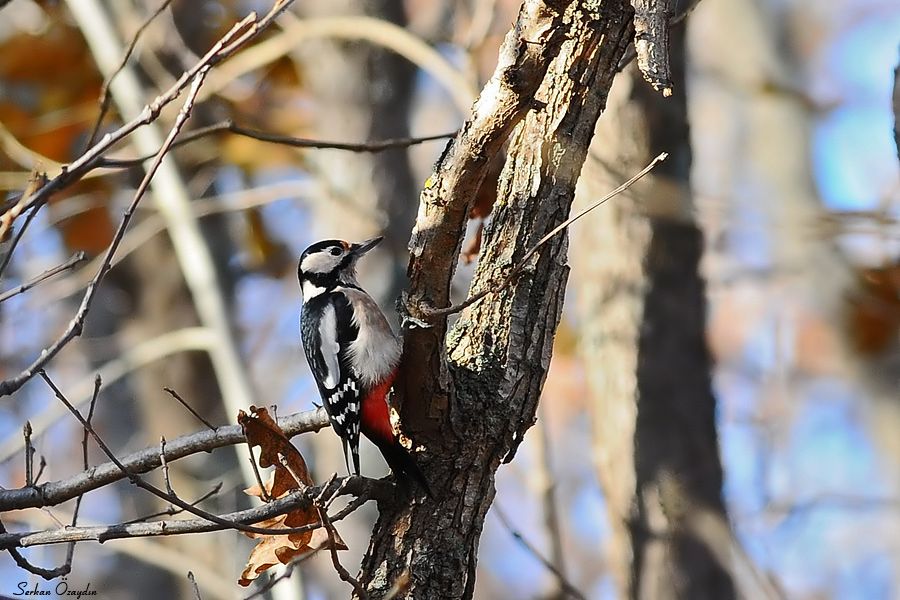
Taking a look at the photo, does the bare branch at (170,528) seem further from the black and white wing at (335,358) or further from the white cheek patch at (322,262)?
the white cheek patch at (322,262)

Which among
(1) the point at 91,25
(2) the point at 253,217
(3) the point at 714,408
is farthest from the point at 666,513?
(1) the point at 91,25

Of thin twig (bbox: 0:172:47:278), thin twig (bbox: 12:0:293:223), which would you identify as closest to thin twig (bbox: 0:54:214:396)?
thin twig (bbox: 12:0:293:223)

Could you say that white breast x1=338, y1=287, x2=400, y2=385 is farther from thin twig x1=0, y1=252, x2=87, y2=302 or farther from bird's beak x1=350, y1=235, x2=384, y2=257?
thin twig x1=0, y1=252, x2=87, y2=302

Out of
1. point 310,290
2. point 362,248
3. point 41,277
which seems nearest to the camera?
point 41,277

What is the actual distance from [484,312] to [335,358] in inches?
44.3

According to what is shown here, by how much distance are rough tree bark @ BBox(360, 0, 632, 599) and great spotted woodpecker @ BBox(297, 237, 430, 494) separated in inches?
5.6

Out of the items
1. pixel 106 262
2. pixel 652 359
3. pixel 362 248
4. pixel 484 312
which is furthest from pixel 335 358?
pixel 652 359

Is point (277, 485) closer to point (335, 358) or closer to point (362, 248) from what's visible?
point (335, 358)

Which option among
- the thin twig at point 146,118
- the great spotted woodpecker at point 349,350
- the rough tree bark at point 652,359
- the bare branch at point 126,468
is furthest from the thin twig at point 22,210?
the rough tree bark at point 652,359

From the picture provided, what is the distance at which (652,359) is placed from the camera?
18.2 ft

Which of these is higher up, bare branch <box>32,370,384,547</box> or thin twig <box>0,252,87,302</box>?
thin twig <box>0,252,87,302</box>

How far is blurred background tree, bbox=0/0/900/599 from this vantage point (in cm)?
550

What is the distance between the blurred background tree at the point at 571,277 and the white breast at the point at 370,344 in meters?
1.17

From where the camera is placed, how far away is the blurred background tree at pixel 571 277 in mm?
5500
